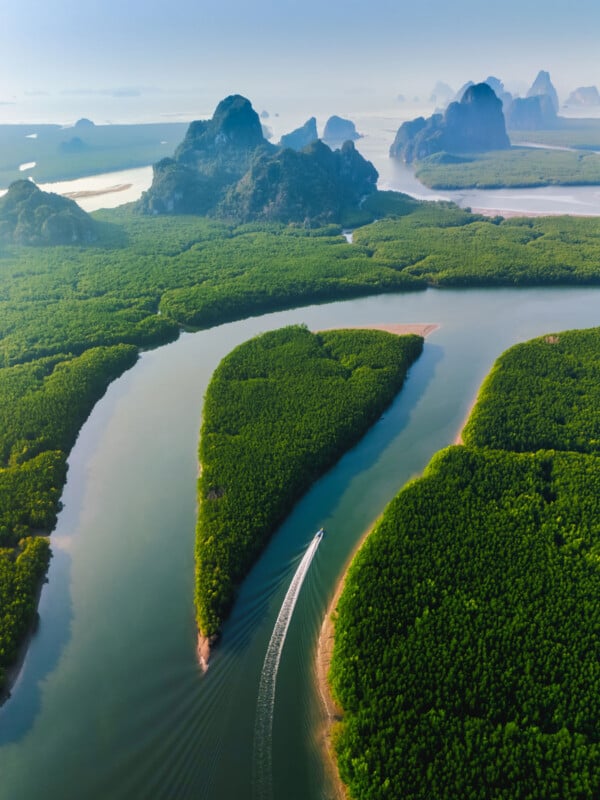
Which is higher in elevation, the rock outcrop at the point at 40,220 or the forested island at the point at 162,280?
the rock outcrop at the point at 40,220

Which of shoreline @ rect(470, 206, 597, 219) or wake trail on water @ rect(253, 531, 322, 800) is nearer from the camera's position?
wake trail on water @ rect(253, 531, 322, 800)

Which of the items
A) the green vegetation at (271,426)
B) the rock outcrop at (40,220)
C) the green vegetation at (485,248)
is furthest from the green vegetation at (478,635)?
the rock outcrop at (40,220)

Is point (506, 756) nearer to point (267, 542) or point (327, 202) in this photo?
point (267, 542)

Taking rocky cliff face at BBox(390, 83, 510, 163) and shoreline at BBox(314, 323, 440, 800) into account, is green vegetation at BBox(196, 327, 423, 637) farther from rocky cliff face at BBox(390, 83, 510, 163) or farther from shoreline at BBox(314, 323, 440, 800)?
rocky cliff face at BBox(390, 83, 510, 163)

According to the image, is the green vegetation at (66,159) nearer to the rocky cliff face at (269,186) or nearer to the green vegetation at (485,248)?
the rocky cliff face at (269,186)

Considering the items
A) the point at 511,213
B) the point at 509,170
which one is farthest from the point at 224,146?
the point at 509,170

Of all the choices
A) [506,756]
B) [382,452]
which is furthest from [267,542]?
[506,756]

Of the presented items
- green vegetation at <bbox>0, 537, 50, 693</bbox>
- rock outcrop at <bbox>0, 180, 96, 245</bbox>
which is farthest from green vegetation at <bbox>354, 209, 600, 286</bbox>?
green vegetation at <bbox>0, 537, 50, 693</bbox>
